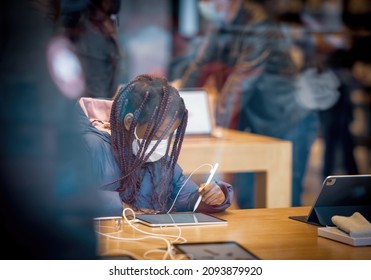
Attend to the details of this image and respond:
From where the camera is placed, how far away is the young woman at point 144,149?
2498 mm

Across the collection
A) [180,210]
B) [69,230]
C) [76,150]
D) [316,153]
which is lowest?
[316,153]

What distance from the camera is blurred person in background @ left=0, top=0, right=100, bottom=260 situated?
1.53 meters

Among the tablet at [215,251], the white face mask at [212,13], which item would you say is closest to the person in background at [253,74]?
the white face mask at [212,13]

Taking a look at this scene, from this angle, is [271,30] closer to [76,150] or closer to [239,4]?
[239,4]

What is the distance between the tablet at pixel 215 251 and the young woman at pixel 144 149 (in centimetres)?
32

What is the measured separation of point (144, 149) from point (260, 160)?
5.17ft

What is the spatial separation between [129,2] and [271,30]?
1.01m

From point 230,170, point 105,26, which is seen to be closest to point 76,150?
point 105,26

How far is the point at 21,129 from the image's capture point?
1.58 metres

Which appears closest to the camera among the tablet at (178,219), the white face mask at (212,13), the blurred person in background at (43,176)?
the blurred person in background at (43,176)

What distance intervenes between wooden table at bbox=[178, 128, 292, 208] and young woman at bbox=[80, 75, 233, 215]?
130 centimetres

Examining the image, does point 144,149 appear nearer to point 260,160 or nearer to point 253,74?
point 260,160

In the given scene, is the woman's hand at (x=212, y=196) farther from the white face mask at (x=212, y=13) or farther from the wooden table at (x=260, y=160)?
the white face mask at (x=212, y=13)

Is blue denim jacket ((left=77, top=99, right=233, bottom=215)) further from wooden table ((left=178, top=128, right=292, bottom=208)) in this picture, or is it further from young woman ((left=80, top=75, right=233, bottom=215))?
wooden table ((left=178, top=128, right=292, bottom=208))
